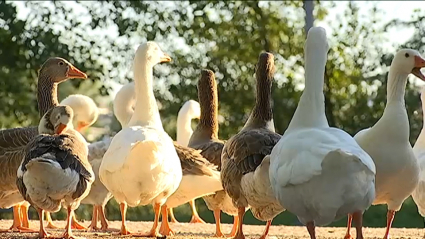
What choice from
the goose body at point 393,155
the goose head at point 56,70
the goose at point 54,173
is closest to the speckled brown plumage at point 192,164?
the goose at point 54,173

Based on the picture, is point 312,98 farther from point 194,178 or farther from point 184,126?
point 184,126

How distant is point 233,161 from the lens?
Answer: 321 inches

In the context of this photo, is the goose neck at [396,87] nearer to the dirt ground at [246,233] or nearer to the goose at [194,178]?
the dirt ground at [246,233]

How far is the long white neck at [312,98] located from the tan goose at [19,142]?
430 centimetres

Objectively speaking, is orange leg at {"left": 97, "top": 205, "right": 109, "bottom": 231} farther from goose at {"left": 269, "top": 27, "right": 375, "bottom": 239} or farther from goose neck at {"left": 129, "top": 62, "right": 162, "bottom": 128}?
goose at {"left": 269, "top": 27, "right": 375, "bottom": 239}

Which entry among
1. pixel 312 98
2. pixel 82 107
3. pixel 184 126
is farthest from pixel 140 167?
pixel 184 126

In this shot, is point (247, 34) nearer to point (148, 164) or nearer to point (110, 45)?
point (110, 45)

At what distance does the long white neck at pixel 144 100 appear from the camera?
9.16 m

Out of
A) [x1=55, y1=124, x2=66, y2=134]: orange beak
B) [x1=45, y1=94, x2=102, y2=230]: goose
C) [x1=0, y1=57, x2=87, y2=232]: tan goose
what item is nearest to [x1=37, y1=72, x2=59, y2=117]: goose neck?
[x1=0, y1=57, x2=87, y2=232]: tan goose

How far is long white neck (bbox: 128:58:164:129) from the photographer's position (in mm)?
9164

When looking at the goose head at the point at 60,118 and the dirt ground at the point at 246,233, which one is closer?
the goose head at the point at 60,118

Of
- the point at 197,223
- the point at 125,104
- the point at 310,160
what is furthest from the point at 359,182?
the point at 197,223

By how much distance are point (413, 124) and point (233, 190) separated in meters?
11.6

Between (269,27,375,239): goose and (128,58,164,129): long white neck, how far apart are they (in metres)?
3.05
